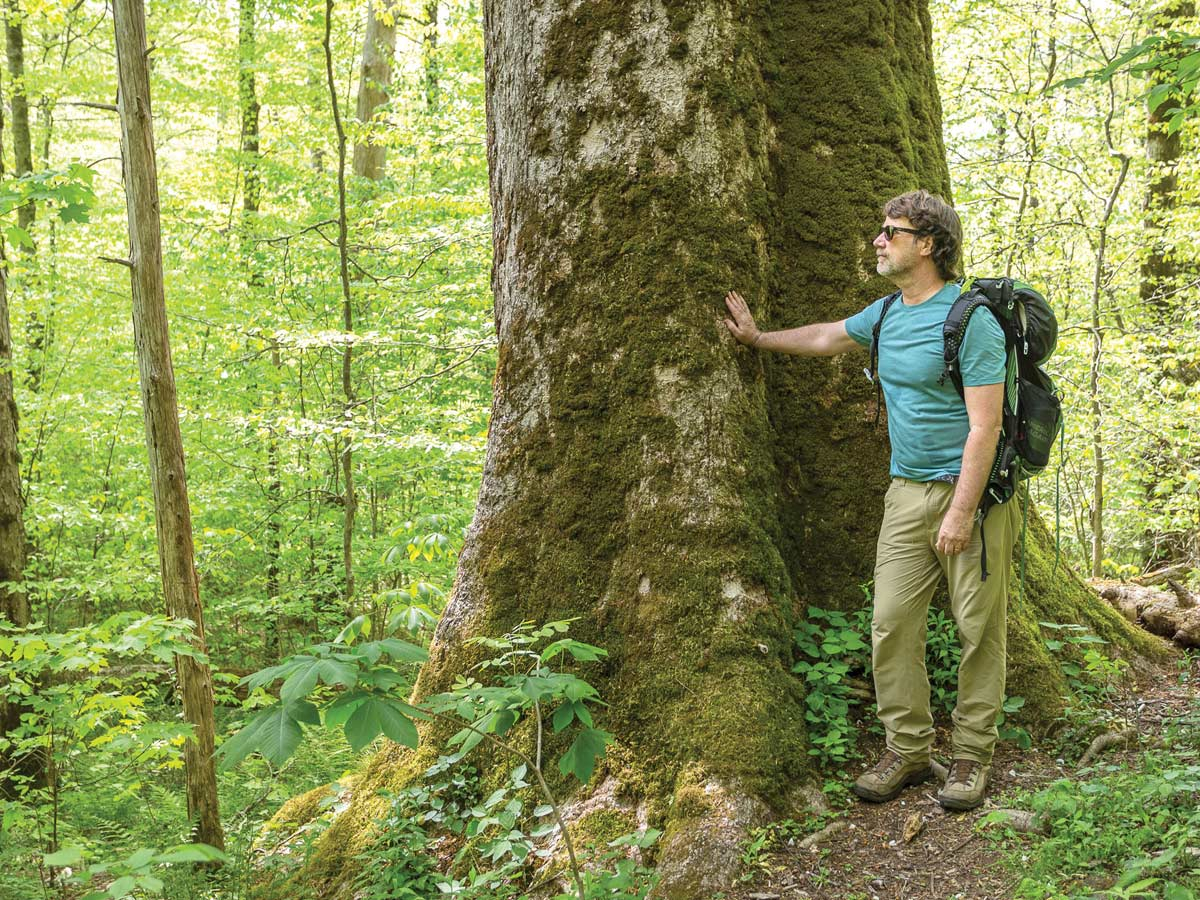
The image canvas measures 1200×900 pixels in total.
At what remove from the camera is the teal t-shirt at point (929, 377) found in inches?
130

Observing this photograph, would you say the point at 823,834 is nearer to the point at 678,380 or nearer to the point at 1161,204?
the point at 678,380

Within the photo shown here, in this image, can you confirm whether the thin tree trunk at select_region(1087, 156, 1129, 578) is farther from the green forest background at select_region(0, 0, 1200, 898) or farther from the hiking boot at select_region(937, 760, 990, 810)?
the hiking boot at select_region(937, 760, 990, 810)

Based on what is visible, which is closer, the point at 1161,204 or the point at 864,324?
the point at 864,324

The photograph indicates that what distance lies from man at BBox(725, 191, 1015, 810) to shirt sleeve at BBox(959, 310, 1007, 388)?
0.12 m

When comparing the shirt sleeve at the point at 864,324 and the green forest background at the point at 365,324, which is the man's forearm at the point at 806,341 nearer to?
the shirt sleeve at the point at 864,324

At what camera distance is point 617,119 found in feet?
12.9

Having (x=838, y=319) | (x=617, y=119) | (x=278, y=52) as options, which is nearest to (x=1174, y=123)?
(x=838, y=319)

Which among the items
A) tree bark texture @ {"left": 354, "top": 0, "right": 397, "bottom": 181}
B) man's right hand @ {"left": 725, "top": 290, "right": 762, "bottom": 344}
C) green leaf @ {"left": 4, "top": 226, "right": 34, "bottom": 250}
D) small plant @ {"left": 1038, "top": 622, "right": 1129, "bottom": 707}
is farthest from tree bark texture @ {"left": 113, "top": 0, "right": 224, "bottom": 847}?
tree bark texture @ {"left": 354, "top": 0, "right": 397, "bottom": 181}

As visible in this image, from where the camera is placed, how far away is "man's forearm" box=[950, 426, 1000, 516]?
10.8 feet

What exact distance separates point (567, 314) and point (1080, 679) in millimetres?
3160

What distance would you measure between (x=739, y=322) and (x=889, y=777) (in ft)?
6.79

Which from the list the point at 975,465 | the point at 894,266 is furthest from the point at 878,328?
the point at 975,465

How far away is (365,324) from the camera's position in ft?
36.7

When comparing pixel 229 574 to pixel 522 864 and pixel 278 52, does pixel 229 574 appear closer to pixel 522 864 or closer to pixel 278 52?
pixel 278 52
